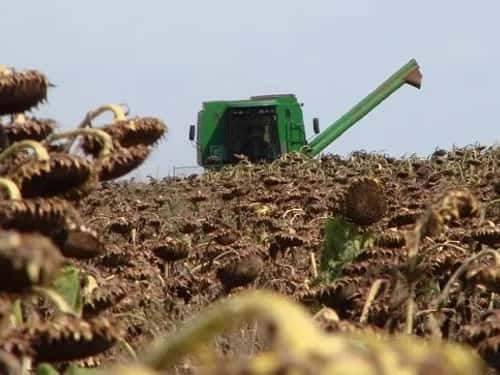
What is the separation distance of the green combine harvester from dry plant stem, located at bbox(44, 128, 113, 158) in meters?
21.0

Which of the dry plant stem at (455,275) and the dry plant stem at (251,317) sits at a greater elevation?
the dry plant stem at (251,317)

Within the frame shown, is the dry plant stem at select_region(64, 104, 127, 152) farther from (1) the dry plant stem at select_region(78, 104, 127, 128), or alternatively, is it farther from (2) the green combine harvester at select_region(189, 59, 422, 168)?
(2) the green combine harvester at select_region(189, 59, 422, 168)

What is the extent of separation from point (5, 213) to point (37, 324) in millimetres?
308

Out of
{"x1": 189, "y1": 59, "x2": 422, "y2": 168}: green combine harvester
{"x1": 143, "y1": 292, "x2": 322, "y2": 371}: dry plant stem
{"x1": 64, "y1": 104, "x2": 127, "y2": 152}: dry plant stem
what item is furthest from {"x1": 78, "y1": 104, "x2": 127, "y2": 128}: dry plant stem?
{"x1": 189, "y1": 59, "x2": 422, "y2": 168}: green combine harvester

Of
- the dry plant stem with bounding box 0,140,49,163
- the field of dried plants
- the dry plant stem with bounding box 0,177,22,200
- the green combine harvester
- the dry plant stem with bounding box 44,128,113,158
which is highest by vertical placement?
the green combine harvester

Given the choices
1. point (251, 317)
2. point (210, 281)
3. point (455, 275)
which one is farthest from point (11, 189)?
point (210, 281)

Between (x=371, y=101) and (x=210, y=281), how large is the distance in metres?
19.6

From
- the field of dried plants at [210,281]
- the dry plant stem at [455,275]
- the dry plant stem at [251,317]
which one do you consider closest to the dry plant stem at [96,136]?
the field of dried plants at [210,281]

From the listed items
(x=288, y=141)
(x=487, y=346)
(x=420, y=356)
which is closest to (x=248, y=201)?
(x=487, y=346)

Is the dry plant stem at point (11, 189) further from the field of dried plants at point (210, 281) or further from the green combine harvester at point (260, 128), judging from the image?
the green combine harvester at point (260, 128)

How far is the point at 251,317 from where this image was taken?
2.35 ft

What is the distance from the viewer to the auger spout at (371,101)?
24.5 m

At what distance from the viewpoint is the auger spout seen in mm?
24453

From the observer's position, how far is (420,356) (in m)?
0.71
